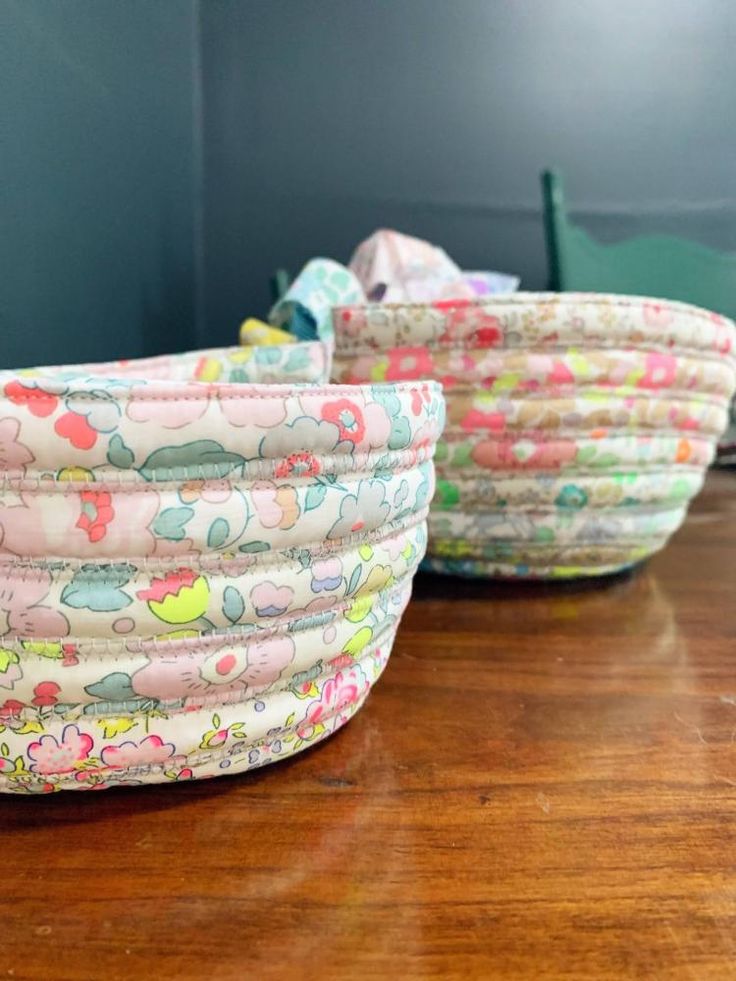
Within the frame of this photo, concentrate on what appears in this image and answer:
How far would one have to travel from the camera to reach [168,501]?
34cm

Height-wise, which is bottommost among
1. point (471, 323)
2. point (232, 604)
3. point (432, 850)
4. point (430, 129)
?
point (432, 850)

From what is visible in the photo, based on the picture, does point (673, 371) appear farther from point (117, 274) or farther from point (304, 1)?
point (304, 1)

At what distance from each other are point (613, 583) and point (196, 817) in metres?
0.51

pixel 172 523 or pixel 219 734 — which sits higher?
pixel 172 523

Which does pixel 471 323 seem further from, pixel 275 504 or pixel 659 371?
pixel 275 504

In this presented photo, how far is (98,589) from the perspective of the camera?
35 cm

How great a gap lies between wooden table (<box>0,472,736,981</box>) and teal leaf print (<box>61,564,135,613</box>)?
0.35 feet

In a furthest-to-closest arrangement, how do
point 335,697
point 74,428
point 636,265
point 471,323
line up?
point 636,265 → point 471,323 → point 335,697 → point 74,428

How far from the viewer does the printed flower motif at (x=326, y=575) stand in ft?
1.24

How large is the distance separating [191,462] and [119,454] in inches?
1.1

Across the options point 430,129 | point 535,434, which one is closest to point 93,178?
point 535,434

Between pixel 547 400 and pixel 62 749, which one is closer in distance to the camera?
pixel 62 749

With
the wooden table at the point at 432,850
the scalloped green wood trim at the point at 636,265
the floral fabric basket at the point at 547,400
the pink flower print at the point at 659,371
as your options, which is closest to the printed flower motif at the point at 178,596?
the wooden table at the point at 432,850

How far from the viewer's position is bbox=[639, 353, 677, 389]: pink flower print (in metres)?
0.66
